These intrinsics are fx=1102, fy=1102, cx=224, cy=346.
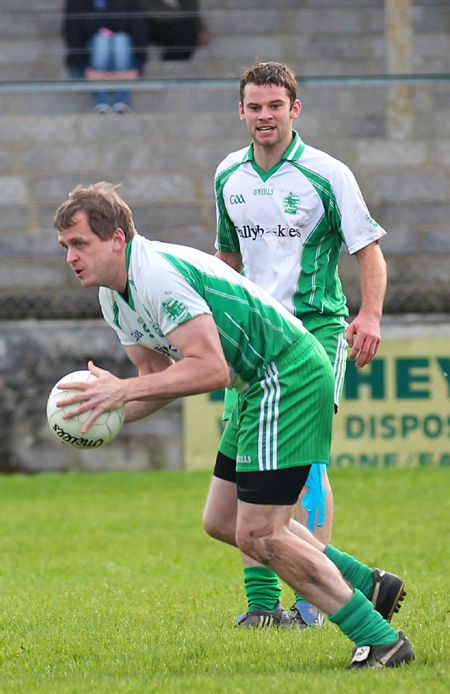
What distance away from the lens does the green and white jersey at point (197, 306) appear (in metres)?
4.16

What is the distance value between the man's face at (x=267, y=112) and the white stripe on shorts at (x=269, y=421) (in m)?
1.57

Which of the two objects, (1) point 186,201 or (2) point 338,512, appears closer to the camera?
(2) point 338,512

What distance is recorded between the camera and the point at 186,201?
496 inches

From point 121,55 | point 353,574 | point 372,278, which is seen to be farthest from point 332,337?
point 121,55

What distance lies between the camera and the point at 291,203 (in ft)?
18.3

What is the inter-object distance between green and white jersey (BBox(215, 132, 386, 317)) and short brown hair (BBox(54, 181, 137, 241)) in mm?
1432

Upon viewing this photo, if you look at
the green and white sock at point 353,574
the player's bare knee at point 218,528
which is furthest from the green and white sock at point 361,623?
the player's bare knee at point 218,528

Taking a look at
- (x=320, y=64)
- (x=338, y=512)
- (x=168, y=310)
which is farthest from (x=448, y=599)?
(x=320, y=64)

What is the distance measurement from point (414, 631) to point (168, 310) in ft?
6.30

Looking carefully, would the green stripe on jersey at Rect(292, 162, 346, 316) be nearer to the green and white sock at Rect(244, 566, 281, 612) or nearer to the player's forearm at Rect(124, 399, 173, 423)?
the player's forearm at Rect(124, 399, 173, 423)

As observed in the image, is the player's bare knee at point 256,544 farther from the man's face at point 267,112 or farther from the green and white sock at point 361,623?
the man's face at point 267,112

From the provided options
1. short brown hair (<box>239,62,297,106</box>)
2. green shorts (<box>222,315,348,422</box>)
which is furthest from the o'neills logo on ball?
short brown hair (<box>239,62,297,106</box>)

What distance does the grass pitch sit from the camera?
4.15 m

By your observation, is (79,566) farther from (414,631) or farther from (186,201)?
(186,201)
